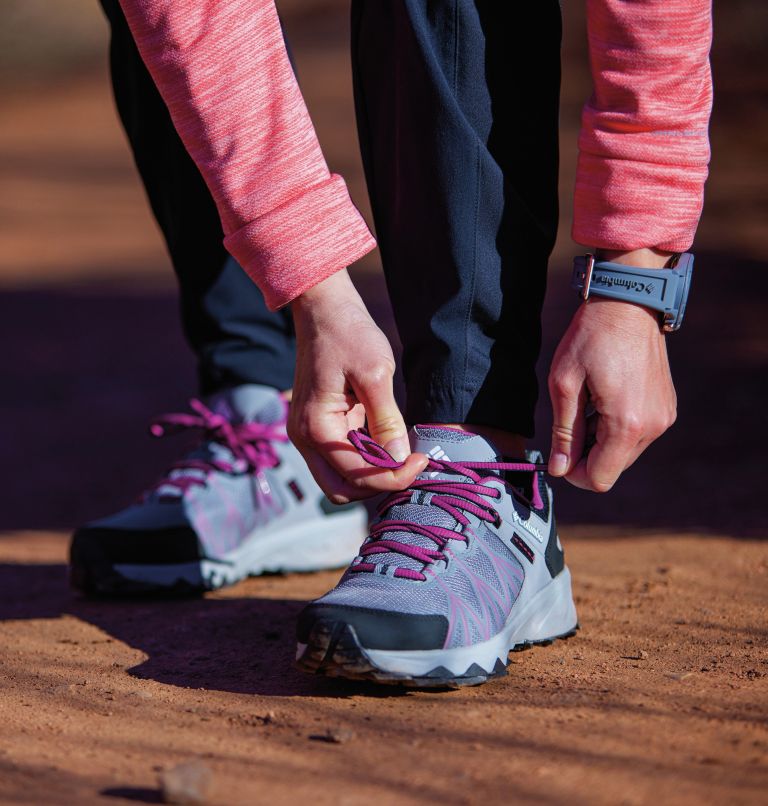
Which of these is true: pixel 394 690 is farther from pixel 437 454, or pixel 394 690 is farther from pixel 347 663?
Result: pixel 437 454

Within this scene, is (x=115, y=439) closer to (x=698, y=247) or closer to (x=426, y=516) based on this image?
(x=426, y=516)

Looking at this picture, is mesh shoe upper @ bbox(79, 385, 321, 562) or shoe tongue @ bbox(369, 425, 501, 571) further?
mesh shoe upper @ bbox(79, 385, 321, 562)

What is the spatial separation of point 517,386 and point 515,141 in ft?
1.00

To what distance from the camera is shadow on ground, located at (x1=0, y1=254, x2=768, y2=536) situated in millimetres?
2709

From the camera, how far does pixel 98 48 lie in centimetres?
1462

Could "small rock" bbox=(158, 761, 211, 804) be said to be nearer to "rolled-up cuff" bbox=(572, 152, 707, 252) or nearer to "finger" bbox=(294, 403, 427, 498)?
"finger" bbox=(294, 403, 427, 498)

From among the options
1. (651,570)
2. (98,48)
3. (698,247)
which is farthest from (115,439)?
(98,48)

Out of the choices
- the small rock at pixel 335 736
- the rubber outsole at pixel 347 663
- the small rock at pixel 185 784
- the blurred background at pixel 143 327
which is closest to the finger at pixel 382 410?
the rubber outsole at pixel 347 663

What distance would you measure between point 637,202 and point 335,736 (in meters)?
0.68

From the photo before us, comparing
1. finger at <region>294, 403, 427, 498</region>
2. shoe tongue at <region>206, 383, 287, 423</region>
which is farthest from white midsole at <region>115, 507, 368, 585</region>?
finger at <region>294, 403, 427, 498</region>

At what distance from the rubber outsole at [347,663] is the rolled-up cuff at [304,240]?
38 cm

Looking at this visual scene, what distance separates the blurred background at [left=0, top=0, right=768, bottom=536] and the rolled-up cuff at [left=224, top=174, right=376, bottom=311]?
1.20 metres

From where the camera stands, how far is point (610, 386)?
4.37 ft

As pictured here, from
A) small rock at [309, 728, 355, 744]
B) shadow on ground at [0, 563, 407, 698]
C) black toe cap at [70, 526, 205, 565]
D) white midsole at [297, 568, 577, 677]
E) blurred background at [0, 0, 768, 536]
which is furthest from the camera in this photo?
blurred background at [0, 0, 768, 536]
